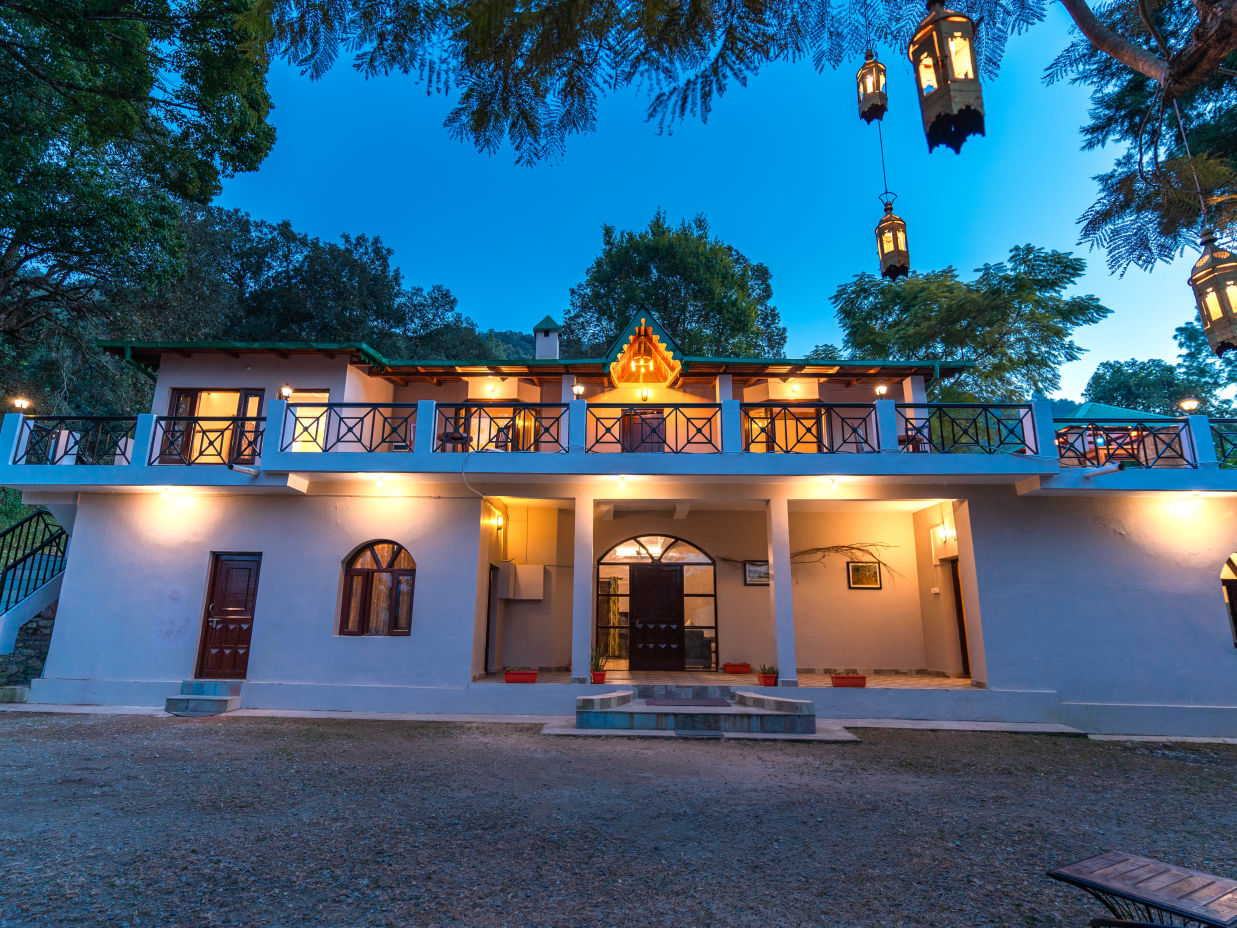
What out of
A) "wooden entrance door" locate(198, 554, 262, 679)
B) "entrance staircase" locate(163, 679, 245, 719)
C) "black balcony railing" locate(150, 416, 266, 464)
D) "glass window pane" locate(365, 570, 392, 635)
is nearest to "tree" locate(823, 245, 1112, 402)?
"glass window pane" locate(365, 570, 392, 635)

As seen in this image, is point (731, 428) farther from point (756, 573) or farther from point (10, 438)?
point (10, 438)

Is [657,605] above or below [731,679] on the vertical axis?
above

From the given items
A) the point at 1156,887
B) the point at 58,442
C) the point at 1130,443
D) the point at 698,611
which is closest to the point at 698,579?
the point at 698,611

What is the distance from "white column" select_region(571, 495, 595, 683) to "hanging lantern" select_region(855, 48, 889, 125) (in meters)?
7.24

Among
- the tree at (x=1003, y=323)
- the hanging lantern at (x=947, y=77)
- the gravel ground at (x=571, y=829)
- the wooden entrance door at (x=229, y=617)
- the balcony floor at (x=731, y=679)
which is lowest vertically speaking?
the gravel ground at (x=571, y=829)

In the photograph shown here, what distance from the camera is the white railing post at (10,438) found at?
34.8ft

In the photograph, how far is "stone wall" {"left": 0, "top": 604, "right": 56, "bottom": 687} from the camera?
36.1ft

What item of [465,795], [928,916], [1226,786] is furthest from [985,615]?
[465,795]

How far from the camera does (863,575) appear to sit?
12812 mm

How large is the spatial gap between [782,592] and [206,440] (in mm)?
10887

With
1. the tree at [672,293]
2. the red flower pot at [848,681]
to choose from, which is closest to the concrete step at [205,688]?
the red flower pot at [848,681]

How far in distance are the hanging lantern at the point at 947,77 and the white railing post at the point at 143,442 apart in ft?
39.5

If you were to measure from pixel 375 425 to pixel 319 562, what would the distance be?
9.12 feet

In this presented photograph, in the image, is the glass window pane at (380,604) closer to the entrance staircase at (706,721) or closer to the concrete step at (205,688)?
the concrete step at (205,688)
